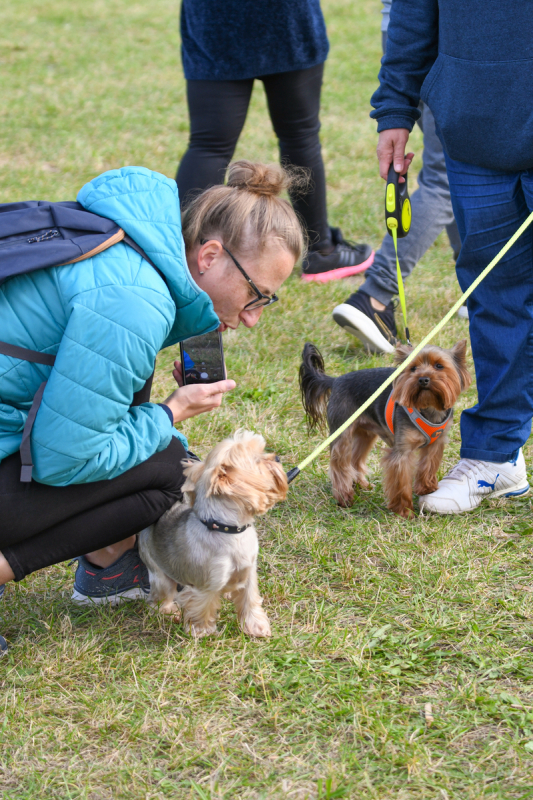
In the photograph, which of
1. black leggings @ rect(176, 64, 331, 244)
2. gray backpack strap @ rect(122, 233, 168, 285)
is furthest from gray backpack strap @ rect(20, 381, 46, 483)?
black leggings @ rect(176, 64, 331, 244)

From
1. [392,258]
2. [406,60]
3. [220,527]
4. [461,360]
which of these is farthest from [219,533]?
[392,258]

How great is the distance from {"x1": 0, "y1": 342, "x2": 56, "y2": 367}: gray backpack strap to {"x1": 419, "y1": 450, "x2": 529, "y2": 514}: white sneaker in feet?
6.00

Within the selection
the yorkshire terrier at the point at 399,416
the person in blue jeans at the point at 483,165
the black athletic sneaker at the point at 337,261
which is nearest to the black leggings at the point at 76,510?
the yorkshire terrier at the point at 399,416

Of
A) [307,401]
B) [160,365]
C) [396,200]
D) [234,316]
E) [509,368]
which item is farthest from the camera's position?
[160,365]

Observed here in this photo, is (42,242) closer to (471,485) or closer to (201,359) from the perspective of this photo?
(201,359)

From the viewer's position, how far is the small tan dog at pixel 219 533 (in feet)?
7.90

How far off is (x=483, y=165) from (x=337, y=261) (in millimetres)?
2942

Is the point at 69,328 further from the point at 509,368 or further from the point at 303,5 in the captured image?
the point at 303,5

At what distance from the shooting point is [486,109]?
2.80 meters

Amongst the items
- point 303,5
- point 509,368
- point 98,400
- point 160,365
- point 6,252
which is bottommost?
point 160,365

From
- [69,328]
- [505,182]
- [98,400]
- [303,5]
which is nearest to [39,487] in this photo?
[98,400]

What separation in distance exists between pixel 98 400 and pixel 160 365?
2528 millimetres

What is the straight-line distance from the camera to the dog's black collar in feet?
8.15

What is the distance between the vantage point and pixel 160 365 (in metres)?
4.71
